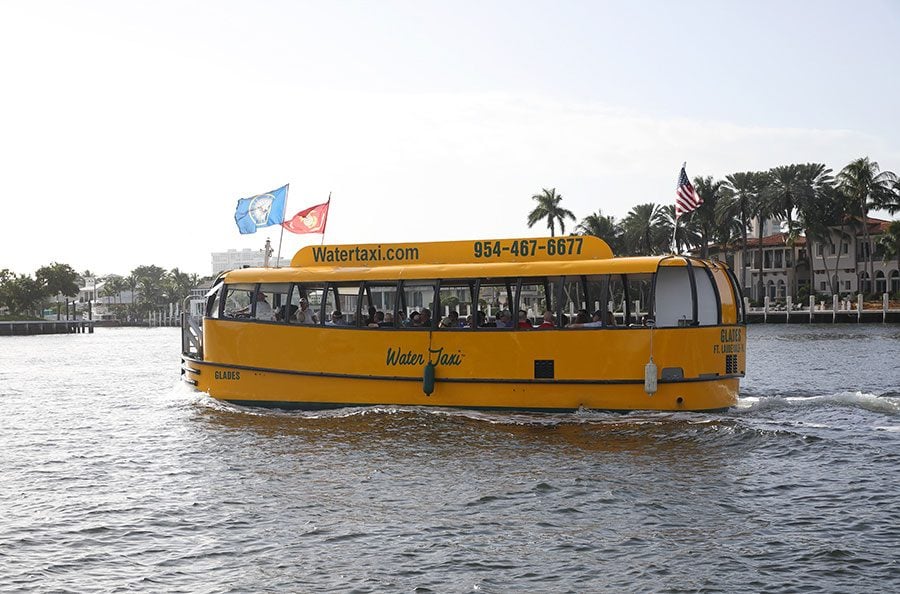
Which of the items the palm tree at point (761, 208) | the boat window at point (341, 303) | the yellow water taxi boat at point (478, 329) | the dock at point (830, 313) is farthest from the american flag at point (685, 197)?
the palm tree at point (761, 208)

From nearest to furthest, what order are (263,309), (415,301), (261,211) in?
(415,301), (263,309), (261,211)

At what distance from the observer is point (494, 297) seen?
19.5 metres

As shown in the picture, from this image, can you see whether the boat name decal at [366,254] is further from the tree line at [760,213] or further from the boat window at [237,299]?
the tree line at [760,213]

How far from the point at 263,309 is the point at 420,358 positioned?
3.70 m

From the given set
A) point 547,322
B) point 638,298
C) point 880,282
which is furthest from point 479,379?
point 880,282

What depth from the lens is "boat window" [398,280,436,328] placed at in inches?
760

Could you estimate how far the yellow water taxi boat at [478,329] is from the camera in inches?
702

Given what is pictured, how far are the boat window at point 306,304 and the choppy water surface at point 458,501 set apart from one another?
78.3 inches

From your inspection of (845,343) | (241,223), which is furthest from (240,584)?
(845,343)

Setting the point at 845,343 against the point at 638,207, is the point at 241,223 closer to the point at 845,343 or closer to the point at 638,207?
the point at 845,343

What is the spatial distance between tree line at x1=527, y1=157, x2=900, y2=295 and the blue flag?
224 ft

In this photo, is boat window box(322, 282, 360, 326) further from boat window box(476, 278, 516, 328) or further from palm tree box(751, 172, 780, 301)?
palm tree box(751, 172, 780, 301)

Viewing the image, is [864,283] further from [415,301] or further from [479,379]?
[479,379]

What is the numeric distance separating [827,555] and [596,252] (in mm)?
9557
